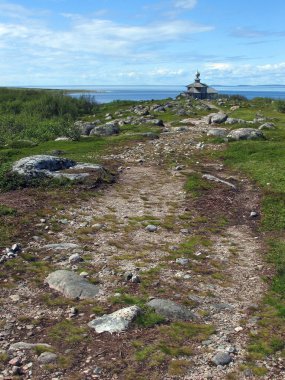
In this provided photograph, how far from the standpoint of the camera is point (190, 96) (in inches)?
3814

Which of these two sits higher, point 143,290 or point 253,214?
point 253,214

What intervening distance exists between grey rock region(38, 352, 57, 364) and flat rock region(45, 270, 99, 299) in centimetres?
225

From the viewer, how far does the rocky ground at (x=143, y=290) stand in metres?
7.45

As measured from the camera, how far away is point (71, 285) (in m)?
10.1

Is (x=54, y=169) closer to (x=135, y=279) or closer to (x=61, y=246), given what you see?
(x=61, y=246)

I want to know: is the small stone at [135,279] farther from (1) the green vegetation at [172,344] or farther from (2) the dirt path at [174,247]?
(1) the green vegetation at [172,344]

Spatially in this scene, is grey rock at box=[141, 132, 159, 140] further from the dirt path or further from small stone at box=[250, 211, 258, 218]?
small stone at box=[250, 211, 258, 218]

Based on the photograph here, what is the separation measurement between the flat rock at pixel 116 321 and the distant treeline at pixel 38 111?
3520cm

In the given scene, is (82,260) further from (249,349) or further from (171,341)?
(249,349)

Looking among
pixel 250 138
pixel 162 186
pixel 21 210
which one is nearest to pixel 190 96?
pixel 250 138

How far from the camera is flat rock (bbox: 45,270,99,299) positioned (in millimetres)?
9828

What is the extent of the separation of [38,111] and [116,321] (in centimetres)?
6992

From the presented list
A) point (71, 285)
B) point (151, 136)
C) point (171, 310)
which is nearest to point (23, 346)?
point (71, 285)

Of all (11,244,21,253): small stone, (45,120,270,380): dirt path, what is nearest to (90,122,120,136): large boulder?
(45,120,270,380): dirt path
